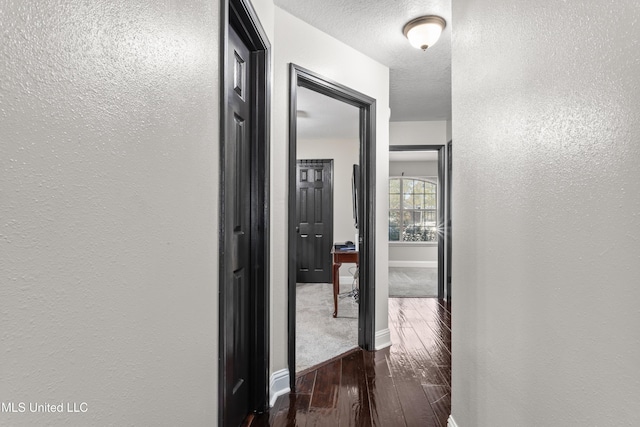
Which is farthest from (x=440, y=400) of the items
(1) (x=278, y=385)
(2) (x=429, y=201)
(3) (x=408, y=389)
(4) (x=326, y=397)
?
(2) (x=429, y=201)

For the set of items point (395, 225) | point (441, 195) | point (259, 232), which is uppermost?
point (441, 195)

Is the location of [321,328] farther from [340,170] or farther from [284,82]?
[340,170]

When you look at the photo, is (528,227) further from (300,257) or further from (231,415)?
(300,257)

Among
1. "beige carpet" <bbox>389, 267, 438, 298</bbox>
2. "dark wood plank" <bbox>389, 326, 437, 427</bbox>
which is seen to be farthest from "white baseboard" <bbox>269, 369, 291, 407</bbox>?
"beige carpet" <bbox>389, 267, 438, 298</bbox>

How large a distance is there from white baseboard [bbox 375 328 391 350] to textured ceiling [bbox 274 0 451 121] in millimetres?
2370

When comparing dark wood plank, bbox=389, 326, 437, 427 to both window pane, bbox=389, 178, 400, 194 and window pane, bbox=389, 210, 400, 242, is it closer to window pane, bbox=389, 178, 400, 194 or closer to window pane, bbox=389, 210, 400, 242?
window pane, bbox=389, 210, 400, 242

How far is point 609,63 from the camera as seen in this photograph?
739 mm

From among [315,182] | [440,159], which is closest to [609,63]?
[440,159]

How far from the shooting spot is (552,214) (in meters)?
0.95

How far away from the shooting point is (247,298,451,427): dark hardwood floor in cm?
199

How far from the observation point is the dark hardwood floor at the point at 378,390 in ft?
6.52

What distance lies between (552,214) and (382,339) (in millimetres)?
2434

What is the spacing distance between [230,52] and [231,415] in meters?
1.70

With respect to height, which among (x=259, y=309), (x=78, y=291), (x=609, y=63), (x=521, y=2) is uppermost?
(x=521, y=2)
